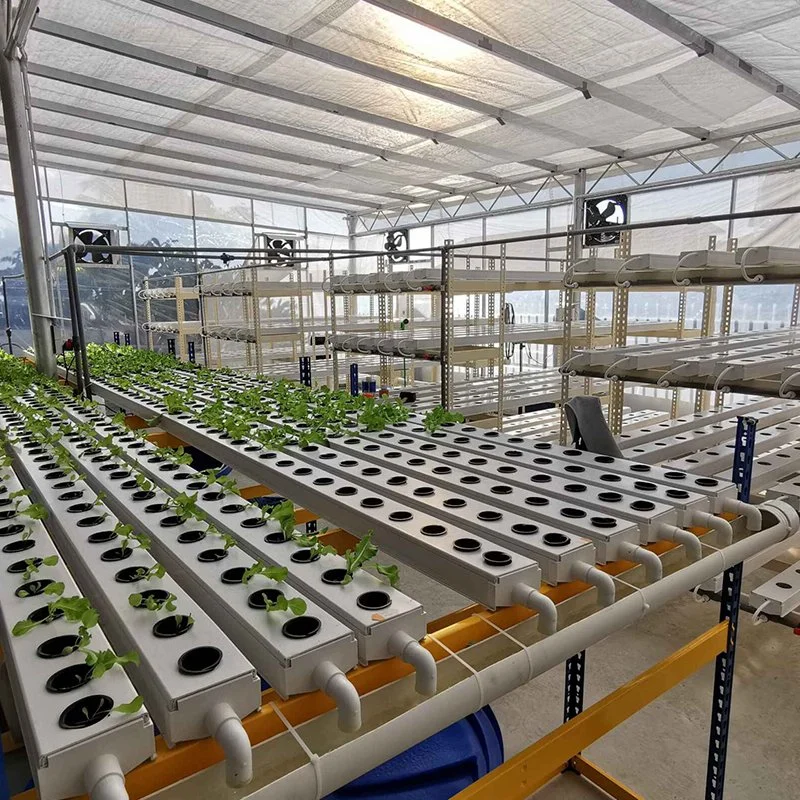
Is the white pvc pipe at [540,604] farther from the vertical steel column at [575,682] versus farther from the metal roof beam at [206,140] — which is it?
the metal roof beam at [206,140]

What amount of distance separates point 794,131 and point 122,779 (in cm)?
973

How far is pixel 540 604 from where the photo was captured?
116 cm

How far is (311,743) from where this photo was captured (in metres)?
0.92

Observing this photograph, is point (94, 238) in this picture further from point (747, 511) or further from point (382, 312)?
point (747, 511)

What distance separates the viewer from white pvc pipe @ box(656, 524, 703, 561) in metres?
1.43

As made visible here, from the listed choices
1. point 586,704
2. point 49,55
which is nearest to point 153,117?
point 49,55

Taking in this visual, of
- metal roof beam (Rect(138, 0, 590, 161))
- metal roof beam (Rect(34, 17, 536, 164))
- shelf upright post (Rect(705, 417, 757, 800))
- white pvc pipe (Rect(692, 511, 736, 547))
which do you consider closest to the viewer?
white pvc pipe (Rect(692, 511, 736, 547))

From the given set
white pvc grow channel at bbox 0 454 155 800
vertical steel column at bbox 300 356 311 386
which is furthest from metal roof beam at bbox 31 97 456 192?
white pvc grow channel at bbox 0 454 155 800

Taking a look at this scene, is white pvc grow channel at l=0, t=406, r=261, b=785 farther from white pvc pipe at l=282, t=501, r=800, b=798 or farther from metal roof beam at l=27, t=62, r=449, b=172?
metal roof beam at l=27, t=62, r=449, b=172

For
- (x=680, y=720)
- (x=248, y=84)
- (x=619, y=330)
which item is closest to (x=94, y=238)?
(x=248, y=84)

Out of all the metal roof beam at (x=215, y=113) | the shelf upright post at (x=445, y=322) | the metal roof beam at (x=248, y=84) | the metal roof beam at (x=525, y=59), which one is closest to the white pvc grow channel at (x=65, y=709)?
the shelf upright post at (x=445, y=322)

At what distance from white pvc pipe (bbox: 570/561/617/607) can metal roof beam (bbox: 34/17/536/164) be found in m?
6.42

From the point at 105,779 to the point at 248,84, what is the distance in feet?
23.6

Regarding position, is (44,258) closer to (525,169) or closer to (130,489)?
(130,489)
